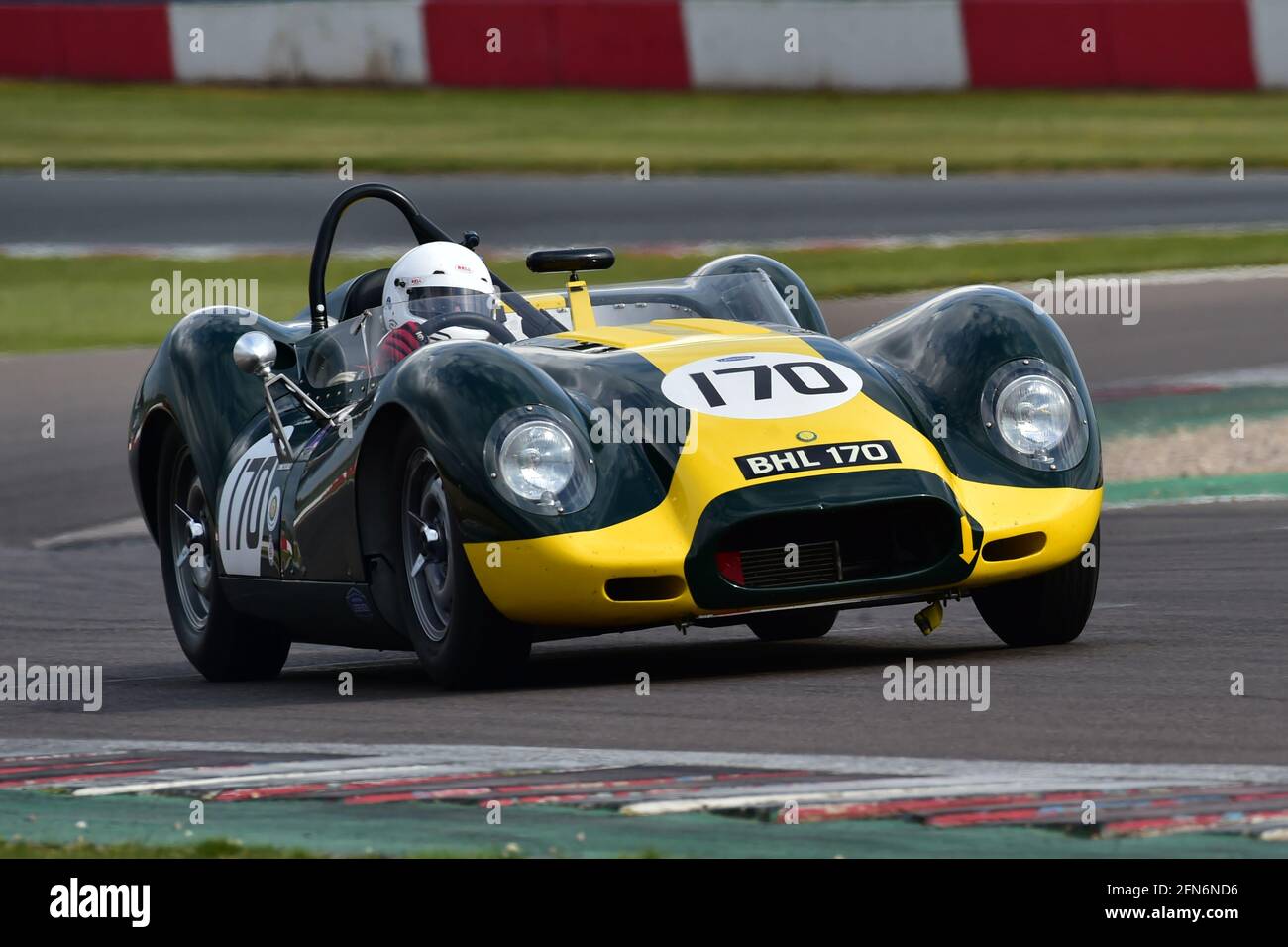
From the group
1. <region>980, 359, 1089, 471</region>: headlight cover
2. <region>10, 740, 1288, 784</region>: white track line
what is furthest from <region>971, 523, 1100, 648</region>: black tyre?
<region>10, 740, 1288, 784</region>: white track line

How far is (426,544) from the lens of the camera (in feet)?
23.6

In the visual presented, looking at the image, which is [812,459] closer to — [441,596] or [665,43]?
[441,596]

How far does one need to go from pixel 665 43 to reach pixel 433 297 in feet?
72.8

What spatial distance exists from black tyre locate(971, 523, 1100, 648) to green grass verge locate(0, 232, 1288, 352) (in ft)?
38.3

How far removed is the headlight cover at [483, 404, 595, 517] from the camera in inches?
268

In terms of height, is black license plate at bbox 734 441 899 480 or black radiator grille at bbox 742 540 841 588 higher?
black license plate at bbox 734 441 899 480

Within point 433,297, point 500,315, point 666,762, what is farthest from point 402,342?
point 666,762

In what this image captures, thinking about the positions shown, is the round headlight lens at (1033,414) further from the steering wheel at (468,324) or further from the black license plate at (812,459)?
the steering wheel at (468,324)

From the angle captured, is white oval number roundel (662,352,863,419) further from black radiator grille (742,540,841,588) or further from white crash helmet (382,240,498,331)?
white crash helmet (382,240,498,331)

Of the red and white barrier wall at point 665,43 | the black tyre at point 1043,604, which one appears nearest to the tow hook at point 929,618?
the black tyre at point 1043,604

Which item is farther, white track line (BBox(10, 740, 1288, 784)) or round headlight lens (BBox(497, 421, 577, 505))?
round headlight lens (BBox(497, 421, 577, 505))

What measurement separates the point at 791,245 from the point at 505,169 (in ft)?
17.3
